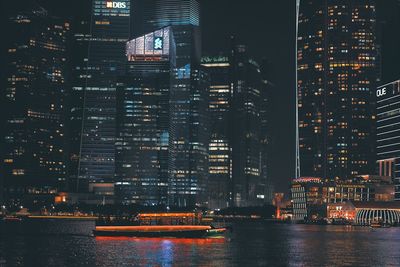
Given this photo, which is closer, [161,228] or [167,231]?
[167,231]

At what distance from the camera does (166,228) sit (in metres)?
186

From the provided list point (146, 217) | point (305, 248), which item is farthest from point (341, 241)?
point (146, 217)

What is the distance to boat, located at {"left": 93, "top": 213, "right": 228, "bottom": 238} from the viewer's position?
7308 inches

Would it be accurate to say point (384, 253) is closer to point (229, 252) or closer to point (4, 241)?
point (229, 252)

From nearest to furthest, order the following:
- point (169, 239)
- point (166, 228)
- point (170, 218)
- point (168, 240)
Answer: point (168, 240) < point (169, 239) < point (166, 228) < point (170, 218)

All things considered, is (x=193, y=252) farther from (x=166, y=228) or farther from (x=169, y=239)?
(x=166, y=228)

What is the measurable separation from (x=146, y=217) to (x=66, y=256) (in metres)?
59.0

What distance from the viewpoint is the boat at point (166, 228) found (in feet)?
609

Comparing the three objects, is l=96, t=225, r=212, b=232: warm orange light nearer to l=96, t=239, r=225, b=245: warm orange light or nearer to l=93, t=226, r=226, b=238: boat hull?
l=93, t=226, r=226, b=238: boat hull

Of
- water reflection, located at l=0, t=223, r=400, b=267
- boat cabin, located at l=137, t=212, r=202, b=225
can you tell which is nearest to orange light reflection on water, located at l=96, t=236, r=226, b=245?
water reflection, located at l=0, t=223, r=400, b=267

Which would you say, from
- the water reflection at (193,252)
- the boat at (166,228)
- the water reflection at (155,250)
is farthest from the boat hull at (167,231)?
the water reflection at (193,252)

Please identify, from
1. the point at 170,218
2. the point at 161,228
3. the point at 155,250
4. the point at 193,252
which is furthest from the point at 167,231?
the point at 193,252

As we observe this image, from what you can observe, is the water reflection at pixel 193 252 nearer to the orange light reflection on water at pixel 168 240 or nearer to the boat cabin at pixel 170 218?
the orange light reflection on water at pixel 168 240

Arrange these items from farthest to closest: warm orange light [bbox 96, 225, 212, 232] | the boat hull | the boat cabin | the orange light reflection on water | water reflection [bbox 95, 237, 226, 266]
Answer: the boat cabin
warm orange light [bbox 96, 225, 212, 232]
the boat hull
the orange light reflection on water
water reflection [bbox 95, 237, 226, 266]
